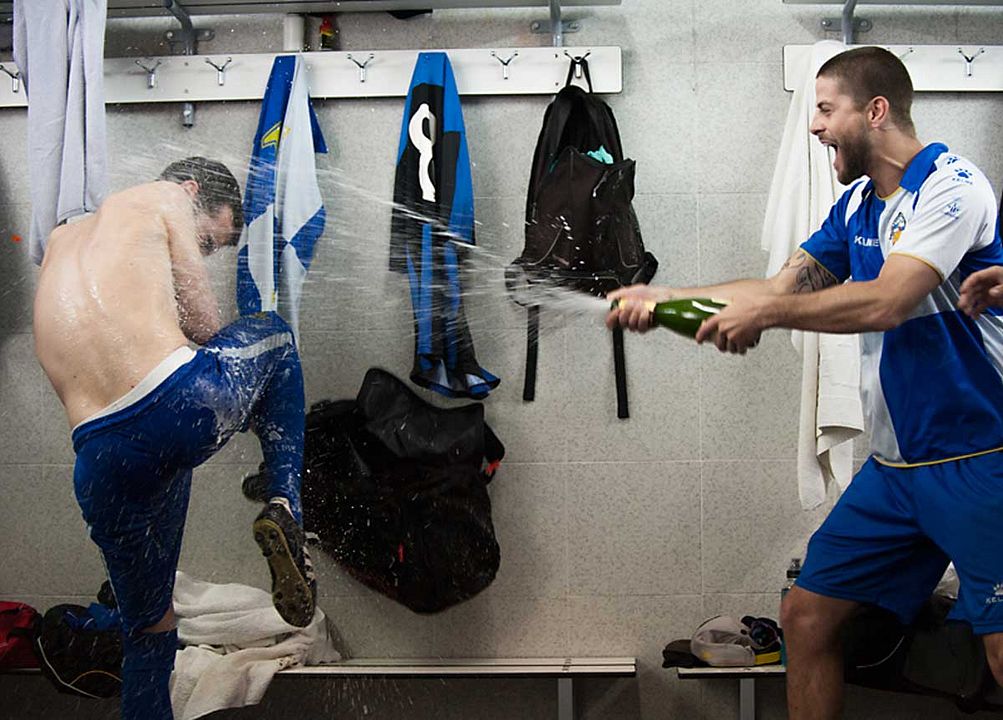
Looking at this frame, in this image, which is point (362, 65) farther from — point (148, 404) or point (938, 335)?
point (938, 335)

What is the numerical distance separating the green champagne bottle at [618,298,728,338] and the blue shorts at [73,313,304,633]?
0.93 meters

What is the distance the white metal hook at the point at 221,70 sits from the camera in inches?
144

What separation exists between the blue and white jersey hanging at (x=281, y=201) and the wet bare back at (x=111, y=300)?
904 millimetres

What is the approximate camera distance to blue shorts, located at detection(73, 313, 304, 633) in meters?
2.37

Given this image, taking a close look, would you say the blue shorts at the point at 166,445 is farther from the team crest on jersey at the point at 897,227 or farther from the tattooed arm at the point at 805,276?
the team crest on jersey at the point at 897,227

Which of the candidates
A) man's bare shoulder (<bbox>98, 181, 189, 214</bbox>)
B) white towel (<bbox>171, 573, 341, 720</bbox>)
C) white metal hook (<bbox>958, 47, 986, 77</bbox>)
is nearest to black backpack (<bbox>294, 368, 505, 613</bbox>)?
white towel (<bbox>171, 573, 341, 720</bbox>)

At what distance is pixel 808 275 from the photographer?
2684 millimetres

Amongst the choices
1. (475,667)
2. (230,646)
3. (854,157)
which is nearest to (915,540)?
(854,157)

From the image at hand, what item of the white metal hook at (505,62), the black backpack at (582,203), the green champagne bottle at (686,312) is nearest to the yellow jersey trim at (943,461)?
the green champagne bottle at (686,312)

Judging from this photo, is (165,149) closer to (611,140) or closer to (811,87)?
(611,140)

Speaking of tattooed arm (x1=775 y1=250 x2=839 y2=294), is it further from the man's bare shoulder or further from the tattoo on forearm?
the man's bare shoulder

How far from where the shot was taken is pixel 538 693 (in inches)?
144

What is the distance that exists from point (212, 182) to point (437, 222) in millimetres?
733

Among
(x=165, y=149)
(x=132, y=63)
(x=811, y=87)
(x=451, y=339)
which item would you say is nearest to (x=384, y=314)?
(x=451, y=339)
